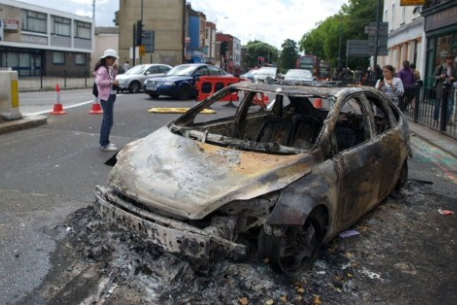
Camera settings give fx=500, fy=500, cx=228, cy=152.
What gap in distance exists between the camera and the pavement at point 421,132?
32.7ft

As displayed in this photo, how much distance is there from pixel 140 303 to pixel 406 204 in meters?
3.75

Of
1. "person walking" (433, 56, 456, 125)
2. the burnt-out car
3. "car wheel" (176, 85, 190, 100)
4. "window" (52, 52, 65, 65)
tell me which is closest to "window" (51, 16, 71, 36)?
"window" (52, 52, 65, 65)

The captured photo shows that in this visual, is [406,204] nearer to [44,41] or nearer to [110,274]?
[110,274]

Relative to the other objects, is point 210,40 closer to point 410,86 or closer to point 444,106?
point 410,86

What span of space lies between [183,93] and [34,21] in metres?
34.0

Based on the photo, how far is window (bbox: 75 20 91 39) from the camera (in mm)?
53469

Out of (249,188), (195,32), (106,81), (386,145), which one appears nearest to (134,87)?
(106,81)

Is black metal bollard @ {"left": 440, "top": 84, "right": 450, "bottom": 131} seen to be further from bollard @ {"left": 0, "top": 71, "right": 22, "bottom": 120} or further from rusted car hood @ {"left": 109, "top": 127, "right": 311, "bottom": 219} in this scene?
bollard @ {"left": 0, "top": 71, "right": 22, "bottom": 120}

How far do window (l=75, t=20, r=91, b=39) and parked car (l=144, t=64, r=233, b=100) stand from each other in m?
38.0

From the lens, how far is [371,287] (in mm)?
3840

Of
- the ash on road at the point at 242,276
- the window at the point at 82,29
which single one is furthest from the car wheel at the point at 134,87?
the window at the point at 82,29

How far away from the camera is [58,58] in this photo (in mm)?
50688

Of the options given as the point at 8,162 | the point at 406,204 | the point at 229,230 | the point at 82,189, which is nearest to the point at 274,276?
the point at 229,230

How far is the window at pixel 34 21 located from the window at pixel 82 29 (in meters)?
5.28
